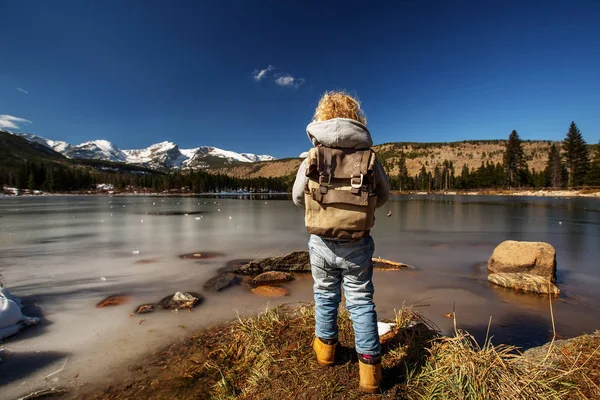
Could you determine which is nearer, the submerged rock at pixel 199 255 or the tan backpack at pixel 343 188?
the tan backpack at pixel 343 188

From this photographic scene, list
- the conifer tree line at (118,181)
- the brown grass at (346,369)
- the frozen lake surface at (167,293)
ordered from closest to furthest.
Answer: the brown grass at (346,369) → the frozen lake surface at (167,293) → the conifer tree line at (118,181)

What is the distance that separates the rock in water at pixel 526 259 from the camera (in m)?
7.29

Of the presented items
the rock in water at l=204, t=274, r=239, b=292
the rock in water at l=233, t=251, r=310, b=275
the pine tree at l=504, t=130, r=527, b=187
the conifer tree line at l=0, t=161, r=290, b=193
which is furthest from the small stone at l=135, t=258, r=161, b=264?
the conifer tree line at l=0, t=161, r=290, b=193

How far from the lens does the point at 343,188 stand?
97.3 inches

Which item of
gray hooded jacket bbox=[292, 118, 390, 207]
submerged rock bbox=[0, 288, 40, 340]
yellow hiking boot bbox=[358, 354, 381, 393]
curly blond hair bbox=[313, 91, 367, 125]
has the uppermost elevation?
curly blond hair bbox=[313, 91, 367, 125]

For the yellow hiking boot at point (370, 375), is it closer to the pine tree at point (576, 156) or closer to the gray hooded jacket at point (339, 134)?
the gray hooded jacket at point (339, 134)

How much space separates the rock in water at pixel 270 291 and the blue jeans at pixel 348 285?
3592 millimetres

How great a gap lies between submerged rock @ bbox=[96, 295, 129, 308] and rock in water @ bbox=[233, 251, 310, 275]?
9.16 feet

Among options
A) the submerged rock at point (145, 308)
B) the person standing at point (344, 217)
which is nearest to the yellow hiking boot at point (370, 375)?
the person standing at point (344, 217)

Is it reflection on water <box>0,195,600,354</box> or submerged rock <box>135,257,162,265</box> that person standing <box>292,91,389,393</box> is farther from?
submerged rock <box>135,257,162,265</box>

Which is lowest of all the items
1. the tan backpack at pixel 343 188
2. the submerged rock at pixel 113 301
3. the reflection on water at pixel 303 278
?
the reflection on water at pixel 303 278

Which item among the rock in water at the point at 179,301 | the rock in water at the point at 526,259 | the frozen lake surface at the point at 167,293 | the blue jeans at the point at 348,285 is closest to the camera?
the blue jeans at the point at 348,285

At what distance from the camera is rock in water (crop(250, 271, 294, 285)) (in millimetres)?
7047

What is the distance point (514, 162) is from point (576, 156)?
1643 cm
